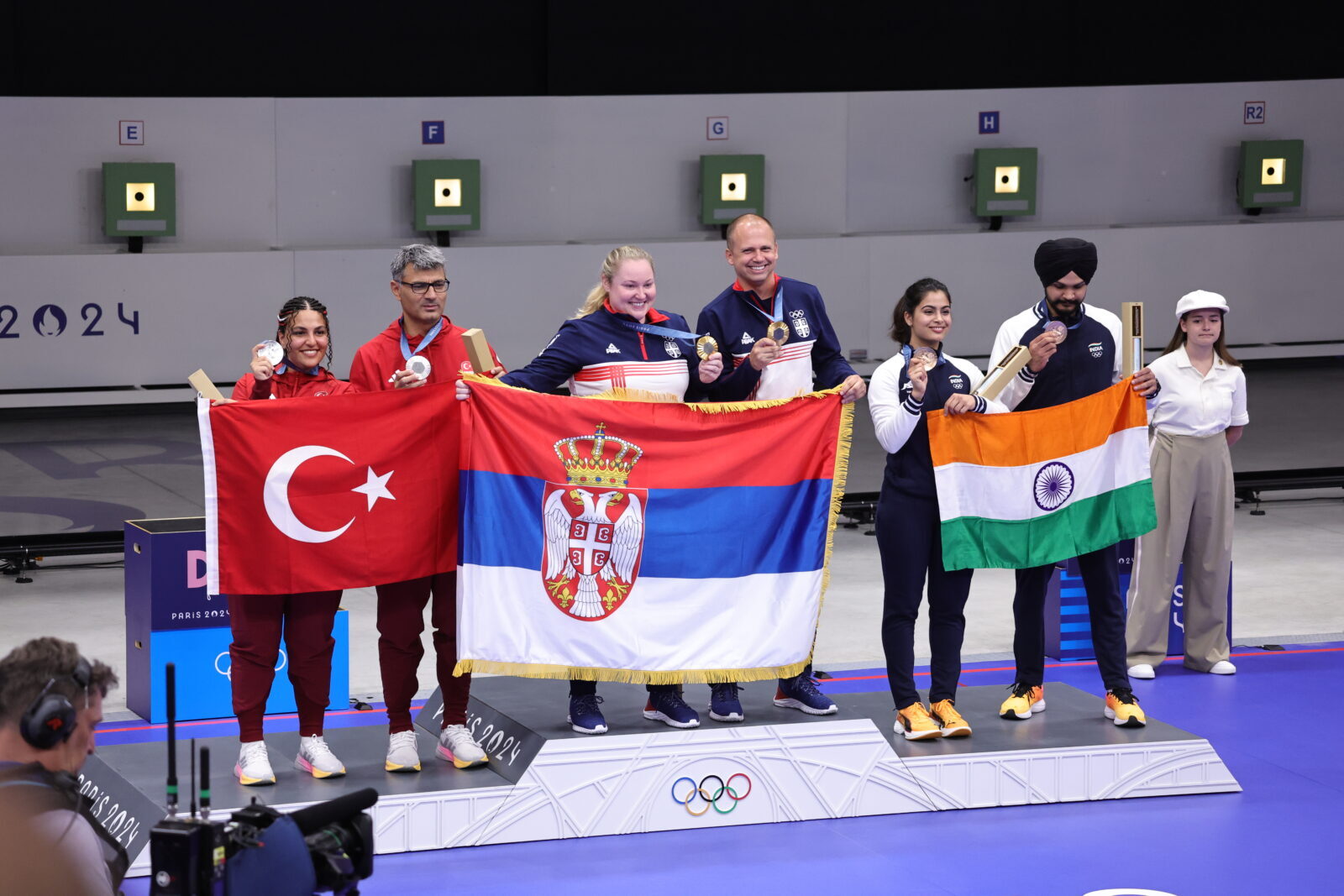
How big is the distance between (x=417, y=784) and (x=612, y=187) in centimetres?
971

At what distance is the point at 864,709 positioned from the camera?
21.8ft

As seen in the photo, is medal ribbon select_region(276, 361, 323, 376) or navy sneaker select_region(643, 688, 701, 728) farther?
navy sneaker select_region(643, 688, 701, 728)

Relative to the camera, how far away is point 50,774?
3.02 meters

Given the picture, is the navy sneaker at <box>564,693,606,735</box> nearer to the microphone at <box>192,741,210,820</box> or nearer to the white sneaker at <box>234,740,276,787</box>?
the white sneaker at <box>234,740,276,787</box>

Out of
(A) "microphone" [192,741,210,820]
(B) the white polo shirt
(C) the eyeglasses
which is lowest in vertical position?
(A) "microphone" [192,741,210,820]

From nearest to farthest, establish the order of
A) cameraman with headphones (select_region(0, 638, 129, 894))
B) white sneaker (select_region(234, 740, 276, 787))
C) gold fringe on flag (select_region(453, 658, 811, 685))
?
cameraman with headphones (select_region(0, 638, 129, 894))
white sneaker (select_region(234, 740, 276, 787))
gold fringe on flag (select_region(453, 658, 811, 685))

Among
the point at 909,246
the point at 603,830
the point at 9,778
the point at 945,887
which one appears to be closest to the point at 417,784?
the point at 603,830

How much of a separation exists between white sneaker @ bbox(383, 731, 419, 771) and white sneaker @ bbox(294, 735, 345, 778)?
0.17 m

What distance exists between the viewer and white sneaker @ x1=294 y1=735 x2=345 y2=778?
5.76 meters

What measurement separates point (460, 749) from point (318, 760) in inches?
19.5

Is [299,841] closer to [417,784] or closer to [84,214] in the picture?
[417,784]

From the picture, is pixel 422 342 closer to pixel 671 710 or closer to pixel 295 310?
pixel 295 310

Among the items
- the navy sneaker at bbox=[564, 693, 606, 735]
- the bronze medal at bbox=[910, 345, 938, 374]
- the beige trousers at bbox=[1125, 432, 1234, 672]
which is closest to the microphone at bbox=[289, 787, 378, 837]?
the navy sneaker at bbox=[564, 693, 606, 735]

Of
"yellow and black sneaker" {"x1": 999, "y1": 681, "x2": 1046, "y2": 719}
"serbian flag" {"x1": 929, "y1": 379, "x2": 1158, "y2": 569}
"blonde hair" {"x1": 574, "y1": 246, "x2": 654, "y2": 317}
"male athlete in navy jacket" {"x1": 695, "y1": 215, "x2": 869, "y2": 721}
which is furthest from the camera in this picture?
"yellow and black sneaker" {"x1": 999, "y1": 681, "x2": 1046, "y2": 719}
